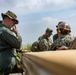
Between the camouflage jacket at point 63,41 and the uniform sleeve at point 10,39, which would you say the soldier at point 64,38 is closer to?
the camouflage jacket at point 63,41

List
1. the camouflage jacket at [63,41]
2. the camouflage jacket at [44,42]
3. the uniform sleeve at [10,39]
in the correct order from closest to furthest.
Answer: the camouflage jacket at [63,41] → the uniform sleeve at [10,39] → the camouflage jacket at [44,42]

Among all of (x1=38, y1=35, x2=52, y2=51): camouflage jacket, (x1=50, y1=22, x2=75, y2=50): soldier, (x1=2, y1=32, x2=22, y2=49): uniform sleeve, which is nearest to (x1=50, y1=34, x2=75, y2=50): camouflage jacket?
(x1=50, y1=22, x2=75, y2=50): soldier

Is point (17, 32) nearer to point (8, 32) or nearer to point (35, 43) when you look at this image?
point (8, 32)

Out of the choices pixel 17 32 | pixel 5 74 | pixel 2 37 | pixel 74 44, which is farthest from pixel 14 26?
pixel 74 44

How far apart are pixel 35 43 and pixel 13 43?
5236 mm

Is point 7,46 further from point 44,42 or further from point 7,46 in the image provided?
point 44,42

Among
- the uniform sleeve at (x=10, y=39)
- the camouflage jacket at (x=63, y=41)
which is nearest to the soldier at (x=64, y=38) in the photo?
the camouflage jacket at (x=63, y=41)

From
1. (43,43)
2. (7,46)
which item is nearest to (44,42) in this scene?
(43,43)

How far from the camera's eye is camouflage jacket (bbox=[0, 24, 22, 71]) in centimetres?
497

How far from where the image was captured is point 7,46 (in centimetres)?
511

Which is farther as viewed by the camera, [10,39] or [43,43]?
[43,43]

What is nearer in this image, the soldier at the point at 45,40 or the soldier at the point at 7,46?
the soldier at the point at 7,46

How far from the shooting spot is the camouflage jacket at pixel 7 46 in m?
4.97

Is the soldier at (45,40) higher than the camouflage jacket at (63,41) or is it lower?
higher
